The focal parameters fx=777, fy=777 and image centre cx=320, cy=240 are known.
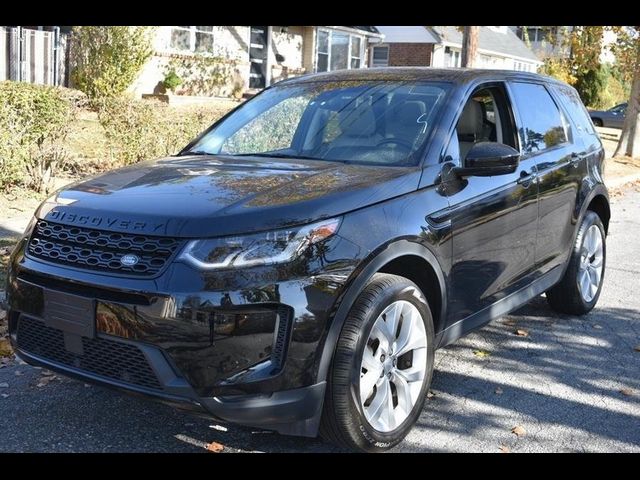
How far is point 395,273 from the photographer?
3830 mm

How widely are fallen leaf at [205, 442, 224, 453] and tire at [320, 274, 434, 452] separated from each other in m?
0.54

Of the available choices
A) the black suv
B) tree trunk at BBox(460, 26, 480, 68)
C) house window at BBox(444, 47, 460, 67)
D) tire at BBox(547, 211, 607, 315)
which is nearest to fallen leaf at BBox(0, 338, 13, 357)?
the black suv

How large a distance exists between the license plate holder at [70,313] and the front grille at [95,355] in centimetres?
5

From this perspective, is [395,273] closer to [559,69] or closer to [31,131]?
[31,131]

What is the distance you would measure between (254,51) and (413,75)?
939 inches

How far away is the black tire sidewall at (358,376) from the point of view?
3.37m

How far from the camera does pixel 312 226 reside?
3.27 meters

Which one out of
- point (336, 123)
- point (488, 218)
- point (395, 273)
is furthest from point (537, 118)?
point (395, 273)

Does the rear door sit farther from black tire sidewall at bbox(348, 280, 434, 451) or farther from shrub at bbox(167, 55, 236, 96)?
shrub at bbox(167, 55, 236, 96)

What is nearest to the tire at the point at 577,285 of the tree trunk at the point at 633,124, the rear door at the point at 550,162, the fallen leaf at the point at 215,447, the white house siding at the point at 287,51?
the rear door at the point at 550,162

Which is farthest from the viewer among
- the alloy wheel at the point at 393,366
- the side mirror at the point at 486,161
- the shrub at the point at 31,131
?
the shrub at the point at 31,131

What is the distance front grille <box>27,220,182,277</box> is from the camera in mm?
3156

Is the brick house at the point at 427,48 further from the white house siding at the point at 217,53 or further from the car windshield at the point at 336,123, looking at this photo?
the car windshield at the point at 336,123
